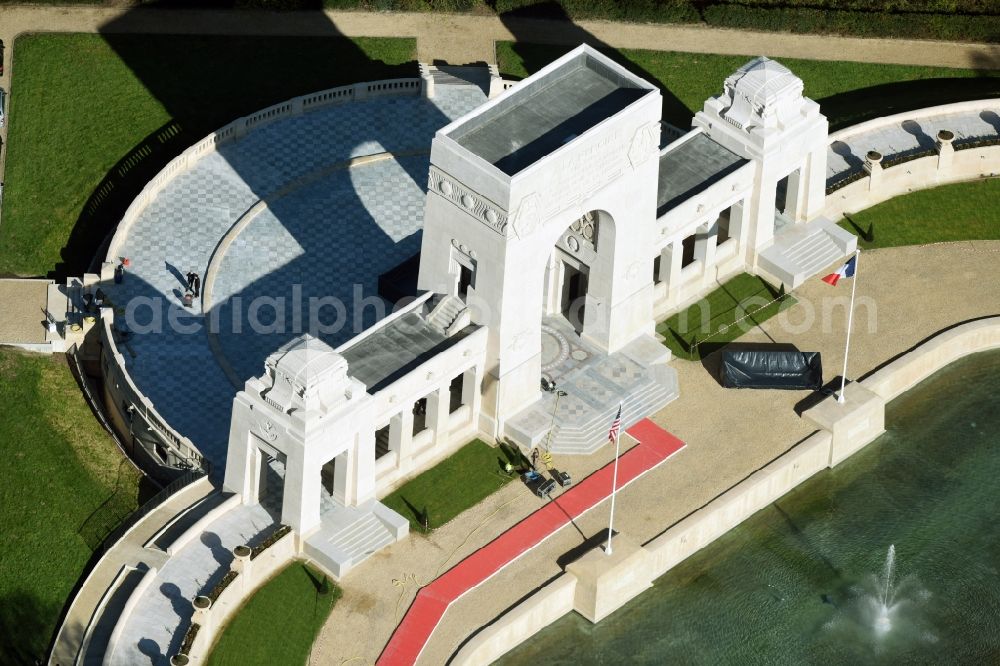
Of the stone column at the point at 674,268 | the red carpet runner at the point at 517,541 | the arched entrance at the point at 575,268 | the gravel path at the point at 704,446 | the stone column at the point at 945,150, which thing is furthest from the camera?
the stone column at the point at 945,150

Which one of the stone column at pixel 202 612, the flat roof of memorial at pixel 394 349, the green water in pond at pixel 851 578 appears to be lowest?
the green water in pond at pixel 851 578

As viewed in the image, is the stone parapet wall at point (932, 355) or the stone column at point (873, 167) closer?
the stone parapet wall at point (932, 355)

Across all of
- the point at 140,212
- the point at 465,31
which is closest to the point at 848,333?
the point at 465,31

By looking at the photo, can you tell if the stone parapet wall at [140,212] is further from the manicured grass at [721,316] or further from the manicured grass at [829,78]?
the manicured grass at [721,316]

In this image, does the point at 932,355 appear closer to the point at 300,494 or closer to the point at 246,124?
the point at 300,494

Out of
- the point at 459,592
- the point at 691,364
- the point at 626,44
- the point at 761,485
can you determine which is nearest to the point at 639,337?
the point at 691,364

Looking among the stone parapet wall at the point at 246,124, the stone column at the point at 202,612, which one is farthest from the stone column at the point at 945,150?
the stone column at the point at 202,612
